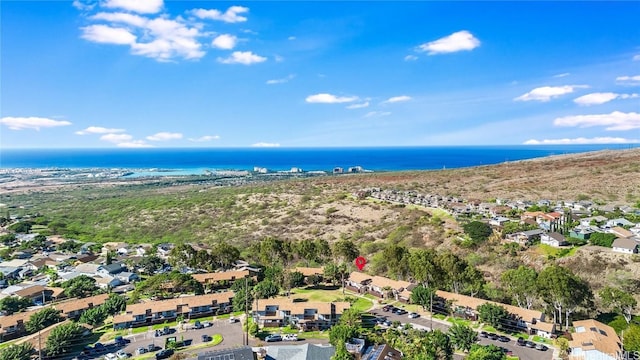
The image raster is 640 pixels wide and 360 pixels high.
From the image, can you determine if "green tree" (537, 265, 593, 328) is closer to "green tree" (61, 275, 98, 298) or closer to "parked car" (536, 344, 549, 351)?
"parked car" (536, 344, 549, 351)

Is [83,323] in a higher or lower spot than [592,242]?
lower

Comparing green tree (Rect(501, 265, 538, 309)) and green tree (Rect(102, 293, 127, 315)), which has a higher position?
A: green tree (Rect(501, 265, 538, 309))

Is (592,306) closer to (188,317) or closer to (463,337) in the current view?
(463,337)

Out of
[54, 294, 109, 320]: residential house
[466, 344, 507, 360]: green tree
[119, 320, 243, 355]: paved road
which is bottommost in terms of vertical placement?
[119, 320, 243, 355]: paved road

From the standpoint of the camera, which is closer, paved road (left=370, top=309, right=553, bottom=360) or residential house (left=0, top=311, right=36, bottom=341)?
paved road (left=370, top=309, right=553, bottom=360)

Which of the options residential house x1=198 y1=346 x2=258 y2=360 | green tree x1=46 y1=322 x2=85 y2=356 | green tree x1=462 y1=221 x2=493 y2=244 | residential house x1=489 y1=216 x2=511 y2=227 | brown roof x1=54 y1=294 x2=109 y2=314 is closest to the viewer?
residential house x1=198 y1=346 x2=258 y2=360

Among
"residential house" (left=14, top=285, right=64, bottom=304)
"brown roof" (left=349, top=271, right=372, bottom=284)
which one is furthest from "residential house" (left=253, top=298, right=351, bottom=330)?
"residential house" (left=14, top=285, right=64, bottom=304)

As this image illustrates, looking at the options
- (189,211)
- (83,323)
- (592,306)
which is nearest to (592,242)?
(592,306)
